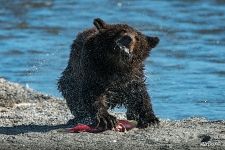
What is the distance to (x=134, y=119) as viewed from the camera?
1183 centimetres

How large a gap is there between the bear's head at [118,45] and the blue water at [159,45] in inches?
82.1

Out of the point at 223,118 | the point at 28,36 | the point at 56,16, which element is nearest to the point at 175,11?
the point at 56,16

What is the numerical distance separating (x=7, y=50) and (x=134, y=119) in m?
8.71

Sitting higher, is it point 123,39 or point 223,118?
point 123,39

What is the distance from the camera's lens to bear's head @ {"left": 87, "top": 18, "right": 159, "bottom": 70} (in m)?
11.0

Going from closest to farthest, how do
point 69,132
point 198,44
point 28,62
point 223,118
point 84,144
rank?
point 84,144
point 69,132
point 223,118
point 28,62
point 198,44

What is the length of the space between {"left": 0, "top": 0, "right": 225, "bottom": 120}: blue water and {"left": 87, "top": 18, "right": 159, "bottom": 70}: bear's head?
2.09 meters

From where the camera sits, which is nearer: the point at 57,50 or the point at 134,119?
the point at 134,119

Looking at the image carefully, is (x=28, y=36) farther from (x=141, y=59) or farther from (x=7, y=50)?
(x=141, y=59)

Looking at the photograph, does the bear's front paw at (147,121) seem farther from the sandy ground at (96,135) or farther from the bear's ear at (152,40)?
the bear's ear at (152,40)

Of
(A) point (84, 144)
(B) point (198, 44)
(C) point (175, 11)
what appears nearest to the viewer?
(A) point (84, 144)

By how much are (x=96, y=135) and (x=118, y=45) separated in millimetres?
986

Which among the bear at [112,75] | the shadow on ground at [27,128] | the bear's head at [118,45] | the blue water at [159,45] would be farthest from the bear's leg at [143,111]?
the blue water at [159,45]

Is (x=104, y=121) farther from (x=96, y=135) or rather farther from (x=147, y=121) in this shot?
(x=147, y=121)
